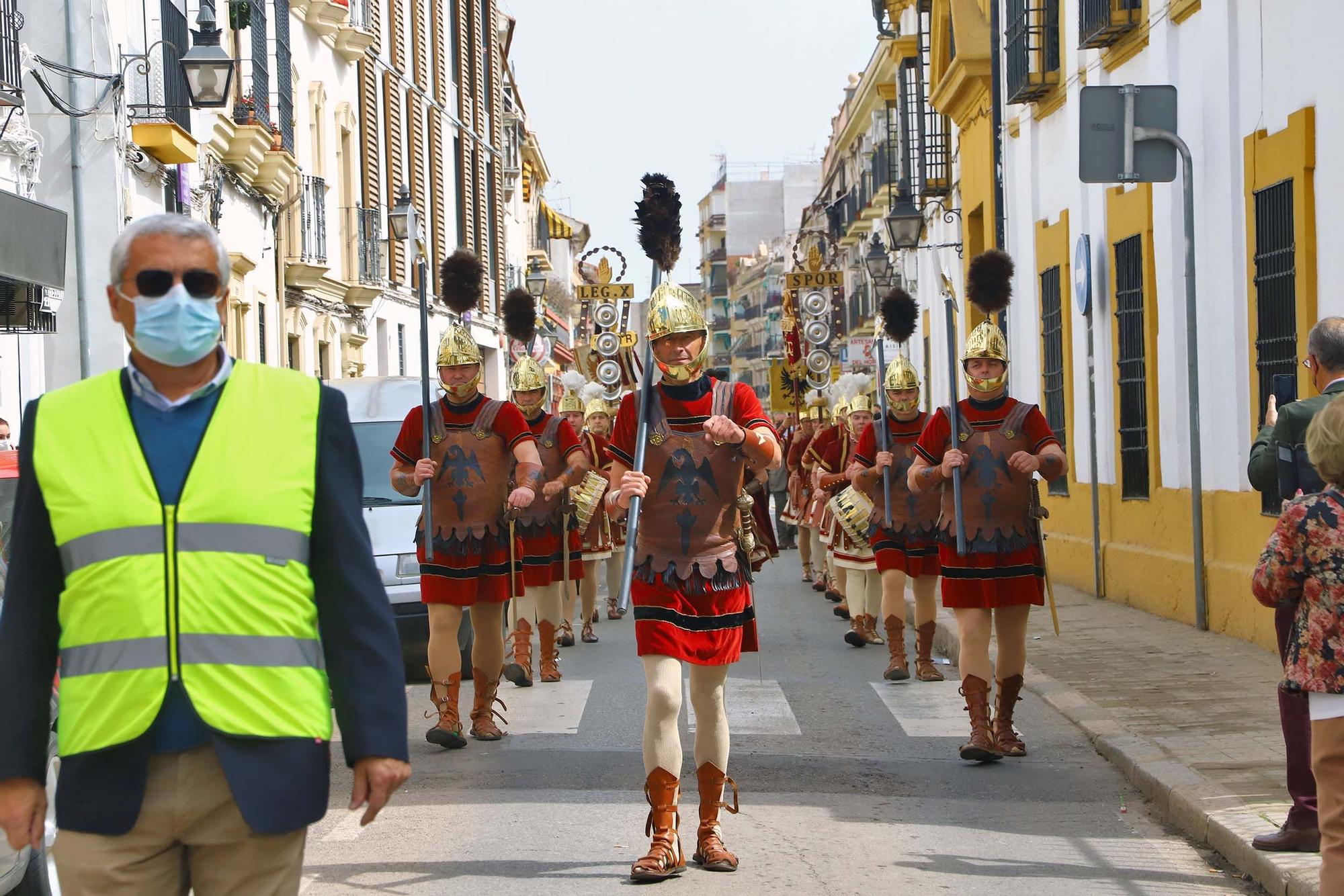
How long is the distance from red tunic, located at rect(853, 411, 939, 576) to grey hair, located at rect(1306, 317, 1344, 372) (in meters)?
5.56

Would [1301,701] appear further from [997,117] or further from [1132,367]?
[997,117]

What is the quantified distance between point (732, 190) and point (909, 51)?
91915 mm

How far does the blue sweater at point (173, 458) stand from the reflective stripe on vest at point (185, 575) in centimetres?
2

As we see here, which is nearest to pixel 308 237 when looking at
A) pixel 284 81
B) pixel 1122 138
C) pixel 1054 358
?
pixel 284 81

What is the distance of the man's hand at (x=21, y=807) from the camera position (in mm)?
3309

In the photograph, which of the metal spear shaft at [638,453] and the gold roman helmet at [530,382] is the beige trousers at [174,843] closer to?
the metal spear shaft at [638,453]

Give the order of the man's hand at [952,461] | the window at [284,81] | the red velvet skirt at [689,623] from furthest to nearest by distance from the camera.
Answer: the window at [284,81]
the man's hand at [952,461]
the red velvet skirt at [689,623]

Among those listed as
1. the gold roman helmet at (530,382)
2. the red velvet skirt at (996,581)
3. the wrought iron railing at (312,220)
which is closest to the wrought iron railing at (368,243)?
the wrought iron railing at (312,220)

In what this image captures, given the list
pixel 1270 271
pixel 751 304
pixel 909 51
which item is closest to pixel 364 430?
pixel 1270 271

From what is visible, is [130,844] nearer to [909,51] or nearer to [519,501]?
[519,501]

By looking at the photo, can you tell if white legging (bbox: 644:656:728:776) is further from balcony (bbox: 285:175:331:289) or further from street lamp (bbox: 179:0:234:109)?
balcony (bbox: 285:175:331:289)

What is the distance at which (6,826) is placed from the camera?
10.9 ft

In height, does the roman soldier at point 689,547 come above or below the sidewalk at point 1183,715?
above

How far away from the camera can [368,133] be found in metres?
34.0
